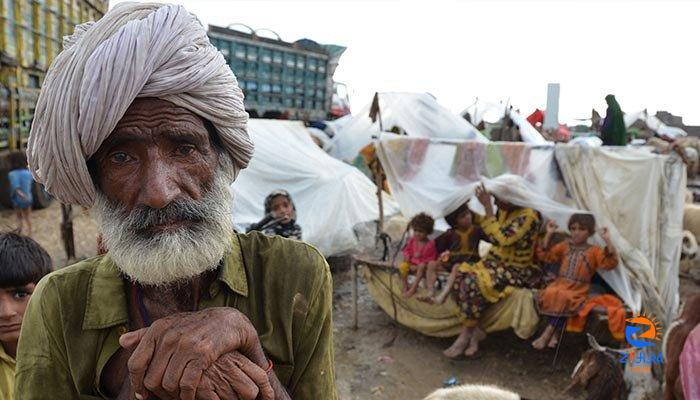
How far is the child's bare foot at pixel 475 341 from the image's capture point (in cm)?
555

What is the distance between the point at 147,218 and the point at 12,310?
151 cm

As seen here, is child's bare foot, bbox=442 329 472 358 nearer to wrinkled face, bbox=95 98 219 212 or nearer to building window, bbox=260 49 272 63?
wrinkled face, bbox=95 98 219 212

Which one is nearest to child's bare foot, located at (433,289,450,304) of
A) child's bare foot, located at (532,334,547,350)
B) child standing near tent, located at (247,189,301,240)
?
child's bare foot, located at (532,334,547,350)

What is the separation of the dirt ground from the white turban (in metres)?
4.28

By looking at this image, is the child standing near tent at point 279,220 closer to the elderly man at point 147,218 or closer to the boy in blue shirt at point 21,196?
the elderly man at point 147,218

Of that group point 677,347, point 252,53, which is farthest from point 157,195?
point 252,53

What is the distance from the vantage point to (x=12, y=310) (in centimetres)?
213

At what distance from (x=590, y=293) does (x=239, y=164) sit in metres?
4.79

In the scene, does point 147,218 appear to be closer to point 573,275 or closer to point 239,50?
point 573,275

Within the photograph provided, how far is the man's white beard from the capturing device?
1070mm

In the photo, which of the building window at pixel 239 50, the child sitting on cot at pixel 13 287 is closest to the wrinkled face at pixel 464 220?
the child sitting on cot at pixel 13 287

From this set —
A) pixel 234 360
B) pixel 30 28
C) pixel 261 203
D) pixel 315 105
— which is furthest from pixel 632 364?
pixel 315 105

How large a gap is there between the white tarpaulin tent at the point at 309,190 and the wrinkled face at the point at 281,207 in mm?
1468

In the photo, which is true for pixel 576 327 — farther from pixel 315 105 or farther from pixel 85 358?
pixel 315 105
